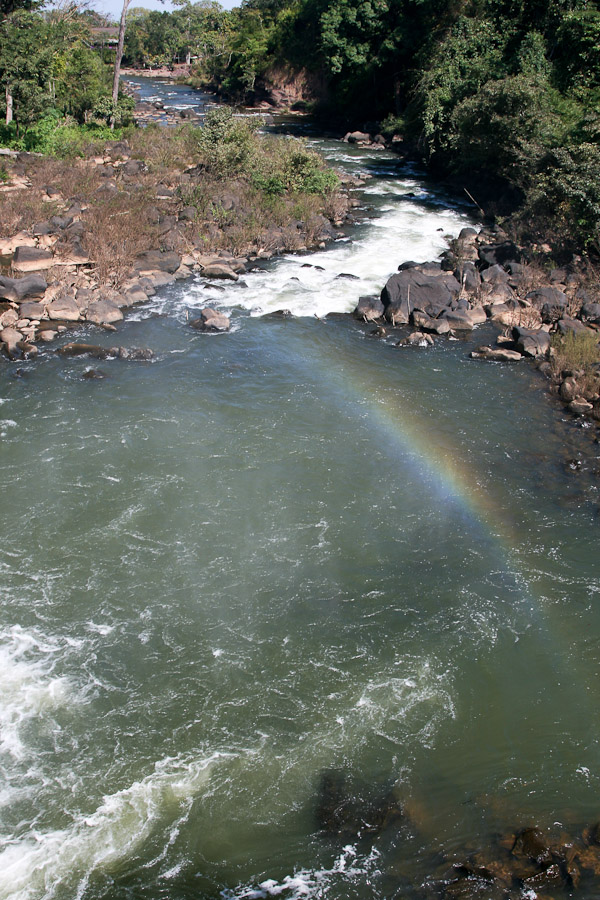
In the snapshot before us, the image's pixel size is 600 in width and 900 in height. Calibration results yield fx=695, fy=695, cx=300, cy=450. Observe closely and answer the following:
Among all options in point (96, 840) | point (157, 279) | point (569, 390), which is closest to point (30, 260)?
point (157, 279)

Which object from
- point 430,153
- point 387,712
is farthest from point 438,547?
point 430,153

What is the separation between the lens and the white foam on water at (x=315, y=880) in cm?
661

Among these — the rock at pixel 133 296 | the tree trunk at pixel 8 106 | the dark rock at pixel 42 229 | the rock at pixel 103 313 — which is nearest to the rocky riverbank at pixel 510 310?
the rock at pixel 133 296

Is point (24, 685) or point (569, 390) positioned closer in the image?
point (24, 685)

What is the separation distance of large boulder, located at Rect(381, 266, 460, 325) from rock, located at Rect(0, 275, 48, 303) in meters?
9.52

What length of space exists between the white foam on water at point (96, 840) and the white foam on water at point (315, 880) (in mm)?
1086

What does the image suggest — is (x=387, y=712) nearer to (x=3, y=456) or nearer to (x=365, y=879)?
(x=365, y=879)

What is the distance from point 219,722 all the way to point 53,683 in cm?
216

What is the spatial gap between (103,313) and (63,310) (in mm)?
1034

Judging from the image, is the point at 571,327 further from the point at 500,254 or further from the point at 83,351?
the point at 83,351

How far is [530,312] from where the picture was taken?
19.4 metres

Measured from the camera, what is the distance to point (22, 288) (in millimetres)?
18484

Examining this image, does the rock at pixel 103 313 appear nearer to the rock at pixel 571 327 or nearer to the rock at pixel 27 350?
the rock at pixel 27 350

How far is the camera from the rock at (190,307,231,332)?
18359mm
